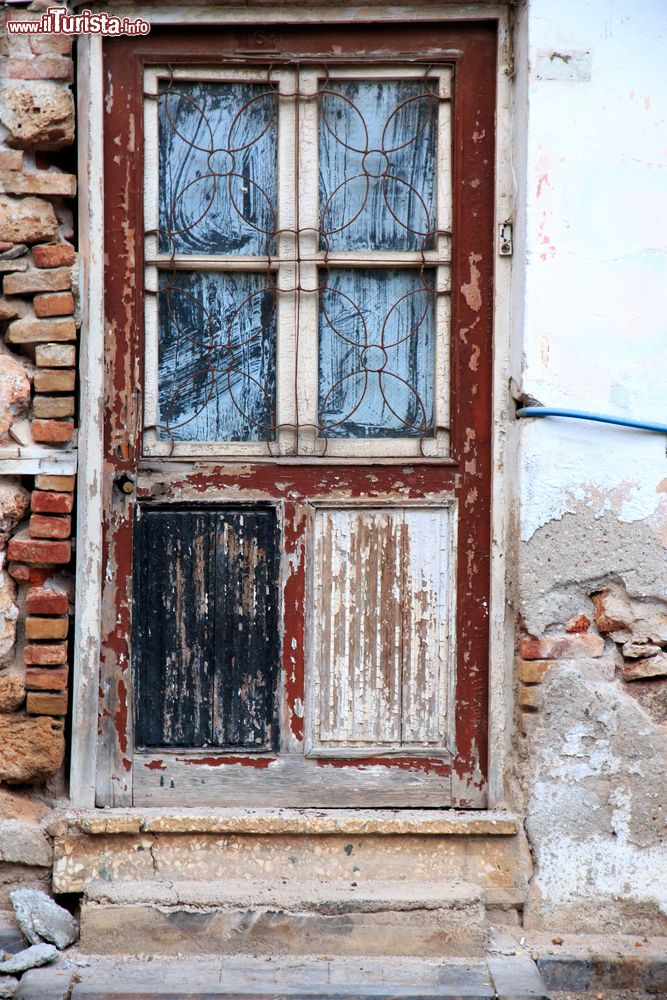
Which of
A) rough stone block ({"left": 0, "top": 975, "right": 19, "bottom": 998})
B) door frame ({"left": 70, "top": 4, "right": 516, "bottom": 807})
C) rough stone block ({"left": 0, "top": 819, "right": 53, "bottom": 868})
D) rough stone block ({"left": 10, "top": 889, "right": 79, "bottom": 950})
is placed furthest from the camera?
door frame ({"left": 70, "top": 4, "right": 516, "bottom": 807})

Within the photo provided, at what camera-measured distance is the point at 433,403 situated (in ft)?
10.5

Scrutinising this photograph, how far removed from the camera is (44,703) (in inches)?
118

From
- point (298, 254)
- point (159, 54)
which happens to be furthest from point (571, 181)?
point (159, 54)

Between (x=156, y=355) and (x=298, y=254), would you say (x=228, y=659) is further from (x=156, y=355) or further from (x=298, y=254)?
(x=298, y=254)

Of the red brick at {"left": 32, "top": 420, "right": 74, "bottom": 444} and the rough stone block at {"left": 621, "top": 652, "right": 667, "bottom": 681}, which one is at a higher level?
the red brick at {"left": 32, "top": 420, "right": 74, "bottom": 444}

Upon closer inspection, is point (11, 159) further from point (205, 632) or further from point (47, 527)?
point (205, 632)

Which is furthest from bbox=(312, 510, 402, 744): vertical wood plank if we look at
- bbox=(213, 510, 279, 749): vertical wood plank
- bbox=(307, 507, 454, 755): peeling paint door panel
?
bbox=(213, 510, 279, 749): vertical wood plank

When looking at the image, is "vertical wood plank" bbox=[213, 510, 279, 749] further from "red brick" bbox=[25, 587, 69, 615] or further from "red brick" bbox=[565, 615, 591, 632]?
"red brick" bbox=[565, 615, 591, 632]

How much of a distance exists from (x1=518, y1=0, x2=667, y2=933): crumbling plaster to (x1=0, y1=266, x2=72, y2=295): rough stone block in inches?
55.4

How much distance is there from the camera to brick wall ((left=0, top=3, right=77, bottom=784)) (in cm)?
298

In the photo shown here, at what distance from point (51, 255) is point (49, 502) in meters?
0.75

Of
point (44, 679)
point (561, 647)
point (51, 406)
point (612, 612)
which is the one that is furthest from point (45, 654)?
point (612, 612)

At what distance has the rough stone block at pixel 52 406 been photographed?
9.82 ft

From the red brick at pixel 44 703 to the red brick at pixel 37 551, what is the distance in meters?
0.41
